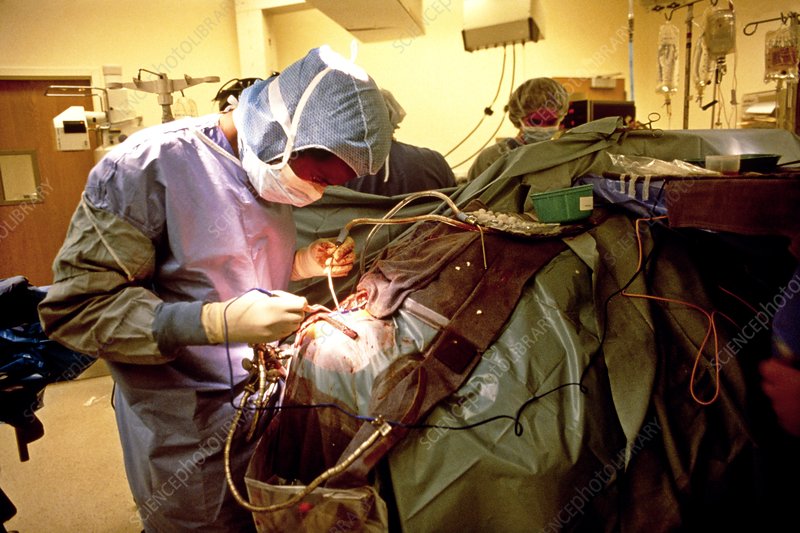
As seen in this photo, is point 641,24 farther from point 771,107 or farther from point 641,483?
point 641,483

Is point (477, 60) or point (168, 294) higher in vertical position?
point (477, 60)

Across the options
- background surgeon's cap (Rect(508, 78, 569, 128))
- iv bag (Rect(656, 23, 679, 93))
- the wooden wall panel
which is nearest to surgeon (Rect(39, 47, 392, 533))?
background surgeon's cap (Rect(508, 78, 569, 128))

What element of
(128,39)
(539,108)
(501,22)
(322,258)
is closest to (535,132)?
(539,108)

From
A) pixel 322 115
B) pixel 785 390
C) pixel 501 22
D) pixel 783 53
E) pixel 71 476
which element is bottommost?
pixel 71 476

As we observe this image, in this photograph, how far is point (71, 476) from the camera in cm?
228

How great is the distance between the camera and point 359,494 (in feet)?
3.06

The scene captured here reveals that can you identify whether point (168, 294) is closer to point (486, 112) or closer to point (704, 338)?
point (704, 338)

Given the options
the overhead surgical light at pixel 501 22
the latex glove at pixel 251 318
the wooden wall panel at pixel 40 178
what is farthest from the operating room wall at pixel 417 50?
the latex glove at pixel 251 318

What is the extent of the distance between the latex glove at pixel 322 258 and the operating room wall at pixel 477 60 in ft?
10.3

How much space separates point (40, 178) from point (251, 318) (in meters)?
4.09

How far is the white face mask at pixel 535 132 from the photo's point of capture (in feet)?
9.53

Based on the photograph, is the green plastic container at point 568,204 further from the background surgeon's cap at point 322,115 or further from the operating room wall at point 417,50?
the operating room wall at point 417,50

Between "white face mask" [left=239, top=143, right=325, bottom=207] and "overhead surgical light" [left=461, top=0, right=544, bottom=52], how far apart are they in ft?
6.22

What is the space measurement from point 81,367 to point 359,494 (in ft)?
4.52
